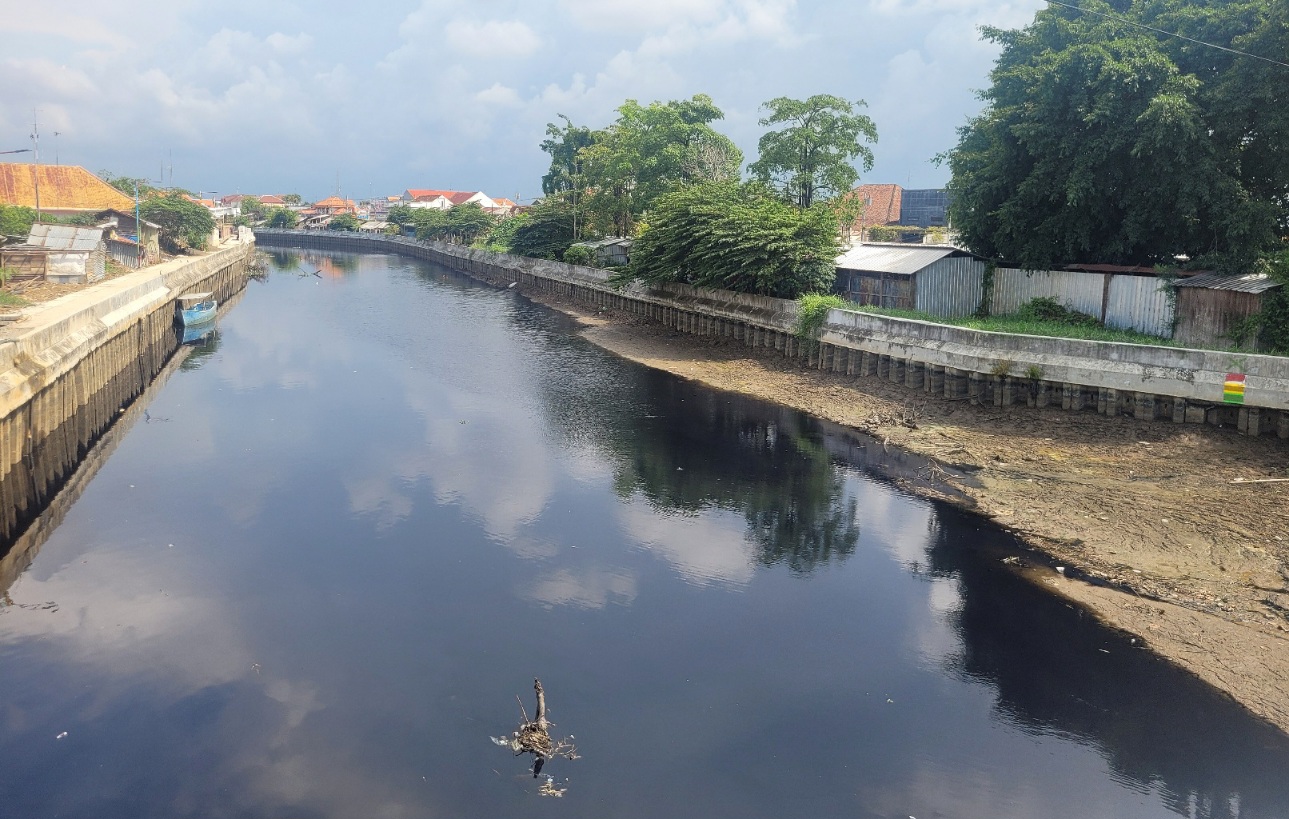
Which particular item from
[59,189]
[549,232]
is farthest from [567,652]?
[59,189]

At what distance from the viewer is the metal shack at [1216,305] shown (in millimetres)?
31359

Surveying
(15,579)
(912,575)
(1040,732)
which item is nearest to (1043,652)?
(1040,732)

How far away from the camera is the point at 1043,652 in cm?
1891

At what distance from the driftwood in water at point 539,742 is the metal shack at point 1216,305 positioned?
87.6 feet

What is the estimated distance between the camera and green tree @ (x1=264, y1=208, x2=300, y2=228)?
189875mm

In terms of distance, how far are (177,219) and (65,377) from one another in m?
64.8

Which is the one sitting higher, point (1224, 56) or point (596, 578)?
point (1224, 56)

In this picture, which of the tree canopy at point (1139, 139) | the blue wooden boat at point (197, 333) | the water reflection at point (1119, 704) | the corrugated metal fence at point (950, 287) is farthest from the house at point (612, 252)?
the water reflection at point (1119, 704)

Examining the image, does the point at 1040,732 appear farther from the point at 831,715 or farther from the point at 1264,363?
the point at 1264,363

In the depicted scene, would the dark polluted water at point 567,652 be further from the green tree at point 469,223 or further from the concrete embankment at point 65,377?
the green tree at point 469,223

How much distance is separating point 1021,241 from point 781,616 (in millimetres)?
26114

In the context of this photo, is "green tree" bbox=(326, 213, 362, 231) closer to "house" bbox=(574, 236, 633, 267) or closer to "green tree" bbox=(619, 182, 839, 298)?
"house" bbox=(574, 236, 633, 267)

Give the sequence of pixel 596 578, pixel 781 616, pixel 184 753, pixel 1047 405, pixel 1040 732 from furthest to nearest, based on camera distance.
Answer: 1. pixel 1047 405
2. pixel 596 578
3. pixel 781 616
4. pixel 1040 732
5. pixel 184 753

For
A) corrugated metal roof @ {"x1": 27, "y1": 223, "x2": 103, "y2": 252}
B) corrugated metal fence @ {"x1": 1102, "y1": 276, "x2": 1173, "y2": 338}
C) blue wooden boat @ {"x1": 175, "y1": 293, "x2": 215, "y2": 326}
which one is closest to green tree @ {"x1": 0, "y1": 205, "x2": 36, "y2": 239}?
corrugated metal roof @ {"x1": 27, "y1": 223, "x2": 103, "y2": 252}
